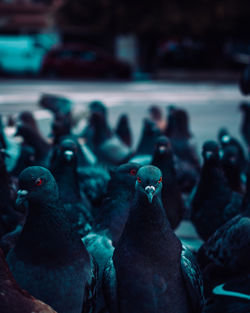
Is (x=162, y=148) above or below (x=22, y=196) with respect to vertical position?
below

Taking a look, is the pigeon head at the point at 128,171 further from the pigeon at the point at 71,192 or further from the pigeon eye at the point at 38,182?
the pigeon eye at the point at 38,182

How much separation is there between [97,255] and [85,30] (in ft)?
118

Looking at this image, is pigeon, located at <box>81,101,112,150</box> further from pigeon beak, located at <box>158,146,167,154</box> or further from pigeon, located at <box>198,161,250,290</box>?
pigeon, located at <box>198,161,250,290</box>

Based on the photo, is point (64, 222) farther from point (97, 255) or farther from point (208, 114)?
point (208, 114)

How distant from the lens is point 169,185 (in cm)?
487

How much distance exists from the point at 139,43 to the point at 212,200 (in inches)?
1235

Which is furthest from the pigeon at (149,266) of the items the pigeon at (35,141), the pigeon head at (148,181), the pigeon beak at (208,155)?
the pigeon at (35,141)

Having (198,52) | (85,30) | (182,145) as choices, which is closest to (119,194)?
(182,145)

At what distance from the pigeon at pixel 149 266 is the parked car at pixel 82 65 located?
90.3 feet

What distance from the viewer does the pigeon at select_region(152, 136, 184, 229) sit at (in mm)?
4770

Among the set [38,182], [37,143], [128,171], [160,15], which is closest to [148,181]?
[38,182]

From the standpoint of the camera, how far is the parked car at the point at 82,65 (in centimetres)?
3027

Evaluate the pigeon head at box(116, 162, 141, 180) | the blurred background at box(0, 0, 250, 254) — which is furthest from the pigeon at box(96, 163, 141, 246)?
the blurred background at box(0, 0, 250, 254)

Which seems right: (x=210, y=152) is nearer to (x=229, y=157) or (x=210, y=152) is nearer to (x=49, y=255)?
(x=229, y=157)
